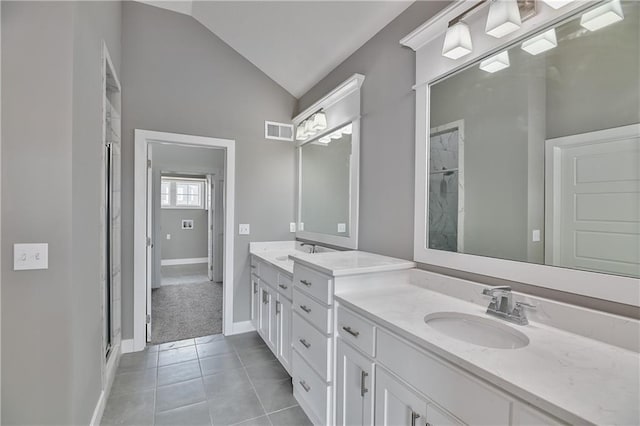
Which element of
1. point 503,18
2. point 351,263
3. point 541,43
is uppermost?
point 503,18

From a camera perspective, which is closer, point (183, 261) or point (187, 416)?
point (187, 416)

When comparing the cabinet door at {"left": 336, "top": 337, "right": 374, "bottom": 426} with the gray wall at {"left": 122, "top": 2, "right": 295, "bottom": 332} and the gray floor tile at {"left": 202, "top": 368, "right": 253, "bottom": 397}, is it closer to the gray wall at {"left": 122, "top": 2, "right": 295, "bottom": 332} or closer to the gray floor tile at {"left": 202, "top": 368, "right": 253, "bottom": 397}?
the gray floor tile at {"left": 202, "top": 368, "right": 253, "bottom": 397}

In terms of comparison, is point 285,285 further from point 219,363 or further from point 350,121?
point 350,121

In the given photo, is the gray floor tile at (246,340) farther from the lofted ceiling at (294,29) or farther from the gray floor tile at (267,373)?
the lofted ceiling at (294,29)

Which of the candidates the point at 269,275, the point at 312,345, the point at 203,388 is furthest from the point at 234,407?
the point at 269,275

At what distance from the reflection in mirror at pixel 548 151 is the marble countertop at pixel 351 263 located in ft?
0.89

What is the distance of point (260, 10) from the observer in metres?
2.67

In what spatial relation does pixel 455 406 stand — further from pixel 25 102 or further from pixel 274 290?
pixel 25 102

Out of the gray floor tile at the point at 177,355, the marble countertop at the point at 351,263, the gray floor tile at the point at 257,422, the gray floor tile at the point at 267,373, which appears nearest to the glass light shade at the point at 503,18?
the marble countertop at the point at 351,263

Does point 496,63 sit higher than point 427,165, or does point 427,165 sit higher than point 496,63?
point 496,63

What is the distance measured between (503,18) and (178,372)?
323 centimetres

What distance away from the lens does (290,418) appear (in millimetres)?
1999

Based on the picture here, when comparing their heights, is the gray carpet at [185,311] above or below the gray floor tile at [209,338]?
above

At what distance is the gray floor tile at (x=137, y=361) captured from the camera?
2.63m
